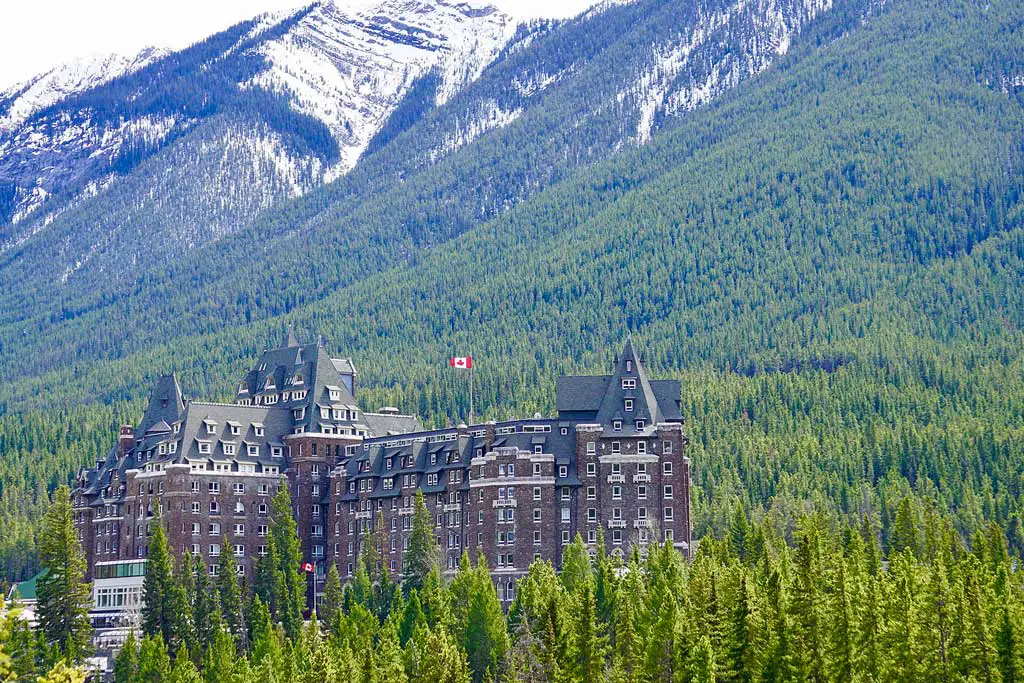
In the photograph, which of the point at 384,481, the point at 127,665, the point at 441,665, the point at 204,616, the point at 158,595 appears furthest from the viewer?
the point at 384,481

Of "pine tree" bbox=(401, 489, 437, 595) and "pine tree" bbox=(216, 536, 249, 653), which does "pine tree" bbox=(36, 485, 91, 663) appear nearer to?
"pine tree" bbox=(216, 536, 249, 653)

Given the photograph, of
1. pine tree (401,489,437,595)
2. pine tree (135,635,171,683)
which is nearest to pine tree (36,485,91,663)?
pine tree (135,635,171,683)

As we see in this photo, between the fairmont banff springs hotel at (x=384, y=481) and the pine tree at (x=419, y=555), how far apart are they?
5.09 metres

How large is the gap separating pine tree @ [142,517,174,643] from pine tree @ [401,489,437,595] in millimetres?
20467

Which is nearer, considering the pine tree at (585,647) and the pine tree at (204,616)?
the pine tree at (585,647)

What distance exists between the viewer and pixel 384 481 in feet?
609

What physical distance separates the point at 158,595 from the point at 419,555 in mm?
23073

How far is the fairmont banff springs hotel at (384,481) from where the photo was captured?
563 ft

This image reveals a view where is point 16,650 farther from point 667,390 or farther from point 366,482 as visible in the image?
point 667,390

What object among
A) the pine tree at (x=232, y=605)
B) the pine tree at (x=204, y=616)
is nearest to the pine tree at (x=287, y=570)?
the pine tree at (x=232, y=605)

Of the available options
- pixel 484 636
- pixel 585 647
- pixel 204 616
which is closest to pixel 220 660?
pixel 204 616

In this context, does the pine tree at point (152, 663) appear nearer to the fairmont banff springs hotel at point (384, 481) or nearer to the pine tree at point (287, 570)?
the pine tree at point (287, 570)

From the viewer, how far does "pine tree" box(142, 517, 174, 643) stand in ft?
538

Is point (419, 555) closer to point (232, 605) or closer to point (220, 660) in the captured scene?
point (232, 605)
